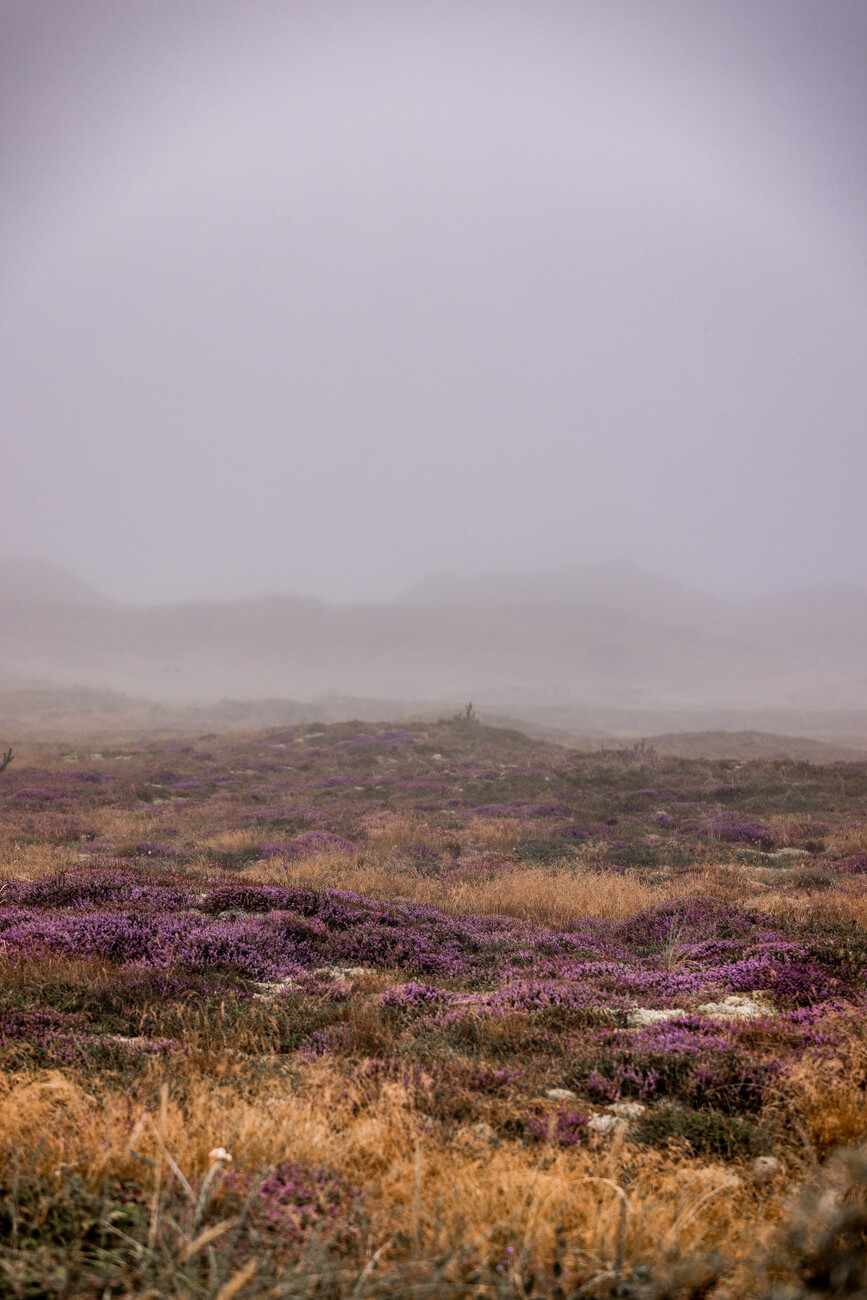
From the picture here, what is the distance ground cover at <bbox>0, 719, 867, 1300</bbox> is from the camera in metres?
2.54

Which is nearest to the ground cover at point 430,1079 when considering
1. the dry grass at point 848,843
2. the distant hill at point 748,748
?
the dry grass at point 848,843

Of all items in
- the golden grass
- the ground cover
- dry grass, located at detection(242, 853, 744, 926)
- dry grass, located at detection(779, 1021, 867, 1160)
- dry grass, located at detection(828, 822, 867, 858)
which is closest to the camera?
the ground cover

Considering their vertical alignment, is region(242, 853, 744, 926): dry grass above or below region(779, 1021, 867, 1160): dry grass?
below

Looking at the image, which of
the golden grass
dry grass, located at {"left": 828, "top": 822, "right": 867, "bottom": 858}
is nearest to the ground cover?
the golden grass

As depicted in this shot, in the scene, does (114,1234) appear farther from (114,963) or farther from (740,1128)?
(114,963)

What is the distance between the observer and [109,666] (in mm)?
116562

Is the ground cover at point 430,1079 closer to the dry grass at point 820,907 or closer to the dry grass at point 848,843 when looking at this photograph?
the dry grass at point 820,907

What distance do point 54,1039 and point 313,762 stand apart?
2778cm

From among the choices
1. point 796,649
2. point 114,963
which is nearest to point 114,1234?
point 114,963

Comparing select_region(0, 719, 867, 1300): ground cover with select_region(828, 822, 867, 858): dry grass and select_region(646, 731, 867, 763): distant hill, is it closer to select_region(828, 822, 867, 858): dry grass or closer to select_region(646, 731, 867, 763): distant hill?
select_region(828, 822, 867, 858): dry grass

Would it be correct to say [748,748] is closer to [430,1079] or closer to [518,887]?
[518,887]

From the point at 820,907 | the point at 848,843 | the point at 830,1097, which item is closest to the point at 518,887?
the point at 820,907

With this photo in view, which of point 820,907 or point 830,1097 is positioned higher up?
point 830,1097

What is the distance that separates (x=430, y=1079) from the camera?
174 inches
